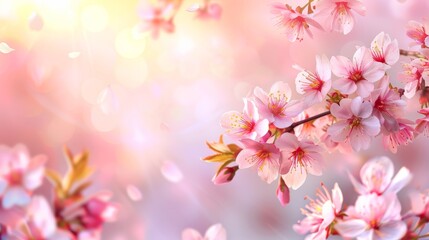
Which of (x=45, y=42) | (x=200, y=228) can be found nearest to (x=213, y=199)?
(x=200, y=228)

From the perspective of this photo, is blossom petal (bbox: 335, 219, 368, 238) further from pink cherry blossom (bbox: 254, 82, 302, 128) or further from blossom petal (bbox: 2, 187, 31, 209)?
blossom petal (bbox: 2, 187, 31, 209)

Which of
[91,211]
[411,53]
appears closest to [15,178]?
[91,211]

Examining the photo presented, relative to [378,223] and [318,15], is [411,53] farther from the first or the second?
Result: [378,223]

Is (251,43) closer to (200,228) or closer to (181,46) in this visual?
(181,46)

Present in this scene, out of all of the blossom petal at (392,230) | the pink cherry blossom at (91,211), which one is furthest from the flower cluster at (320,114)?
the pink cherry blossom at (91,211)

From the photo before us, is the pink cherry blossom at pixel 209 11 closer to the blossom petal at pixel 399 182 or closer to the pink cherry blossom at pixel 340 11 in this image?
the pink cherry blossom at pixel 340 11

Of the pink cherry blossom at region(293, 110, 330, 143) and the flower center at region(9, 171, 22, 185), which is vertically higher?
the pink cherry blossom at region(293, 110, 330, 143)

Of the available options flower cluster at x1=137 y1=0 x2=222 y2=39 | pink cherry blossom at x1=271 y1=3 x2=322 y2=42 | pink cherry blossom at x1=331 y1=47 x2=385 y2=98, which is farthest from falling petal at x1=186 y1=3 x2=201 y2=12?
pink cherry blossom at x1=331 y1=47 x2=385 y2=98
